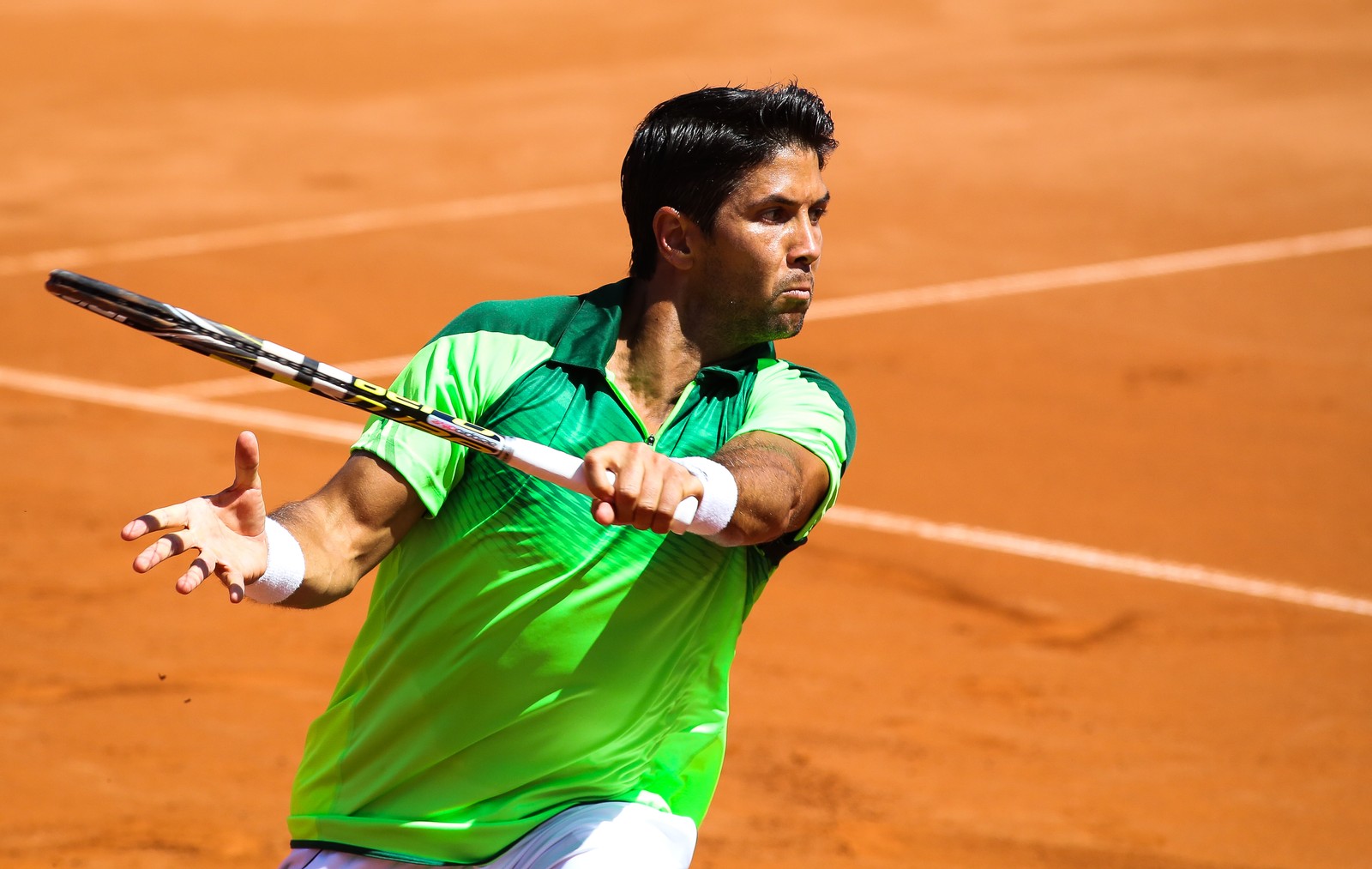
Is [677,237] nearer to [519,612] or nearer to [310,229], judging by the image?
[519,612]

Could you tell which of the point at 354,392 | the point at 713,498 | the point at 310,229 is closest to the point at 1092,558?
the point at 713,498

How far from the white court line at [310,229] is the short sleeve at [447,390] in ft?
34.1

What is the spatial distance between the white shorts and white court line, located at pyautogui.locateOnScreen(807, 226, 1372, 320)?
30.8 ft

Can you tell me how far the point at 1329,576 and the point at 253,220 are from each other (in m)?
9.67

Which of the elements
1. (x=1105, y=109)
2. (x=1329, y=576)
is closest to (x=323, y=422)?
(x=1329, y=576)

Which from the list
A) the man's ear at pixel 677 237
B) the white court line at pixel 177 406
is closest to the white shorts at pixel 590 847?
the man's ear at pixel 677 237

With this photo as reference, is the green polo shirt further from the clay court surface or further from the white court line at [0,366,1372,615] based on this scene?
the white court line at [0,366,1372,615]

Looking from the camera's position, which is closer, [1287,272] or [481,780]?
[481,780]

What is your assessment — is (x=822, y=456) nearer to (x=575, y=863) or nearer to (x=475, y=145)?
(x=575, y=863)

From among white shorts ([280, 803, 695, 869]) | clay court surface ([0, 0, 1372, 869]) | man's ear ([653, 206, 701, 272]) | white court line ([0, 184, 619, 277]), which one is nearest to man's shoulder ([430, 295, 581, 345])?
man's ear ([653, 206, 701, 272])

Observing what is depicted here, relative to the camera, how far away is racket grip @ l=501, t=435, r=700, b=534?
11.8ft

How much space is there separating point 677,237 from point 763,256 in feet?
0.80

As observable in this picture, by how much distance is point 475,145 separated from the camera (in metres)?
17.3

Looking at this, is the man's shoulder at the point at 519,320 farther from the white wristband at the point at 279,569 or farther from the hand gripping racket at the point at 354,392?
the white wristband at the point at 279,569
